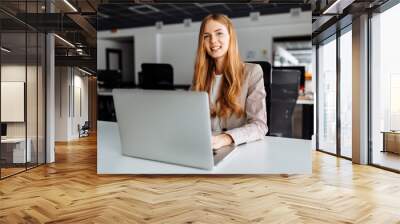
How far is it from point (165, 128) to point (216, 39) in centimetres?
110

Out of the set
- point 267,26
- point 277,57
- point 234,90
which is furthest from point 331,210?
point 267,26

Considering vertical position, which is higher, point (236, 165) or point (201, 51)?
point (201, 51)

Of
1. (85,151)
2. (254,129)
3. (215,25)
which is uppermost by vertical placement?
(215,25)

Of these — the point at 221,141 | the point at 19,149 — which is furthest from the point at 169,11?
the point at 19,149

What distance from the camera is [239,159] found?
4.13 metres

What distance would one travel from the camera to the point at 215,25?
423cm

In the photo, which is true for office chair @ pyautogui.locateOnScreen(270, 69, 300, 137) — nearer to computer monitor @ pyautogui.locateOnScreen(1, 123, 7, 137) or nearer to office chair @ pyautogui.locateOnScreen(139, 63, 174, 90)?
office chair @ pyautogui.locateOnScreen(139, 63, 174, 90)

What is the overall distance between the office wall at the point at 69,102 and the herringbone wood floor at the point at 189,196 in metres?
0.19

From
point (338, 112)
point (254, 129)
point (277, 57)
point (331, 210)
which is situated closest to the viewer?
point (331, 210)

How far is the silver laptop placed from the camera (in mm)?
3891

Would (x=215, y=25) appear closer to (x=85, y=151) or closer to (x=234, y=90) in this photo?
(x=234, y=90)

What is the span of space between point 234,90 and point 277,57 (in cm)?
66

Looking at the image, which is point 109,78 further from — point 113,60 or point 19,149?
point 19,149

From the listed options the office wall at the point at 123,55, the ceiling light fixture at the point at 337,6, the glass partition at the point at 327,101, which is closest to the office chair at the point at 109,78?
the office wall at the point at 123,55
